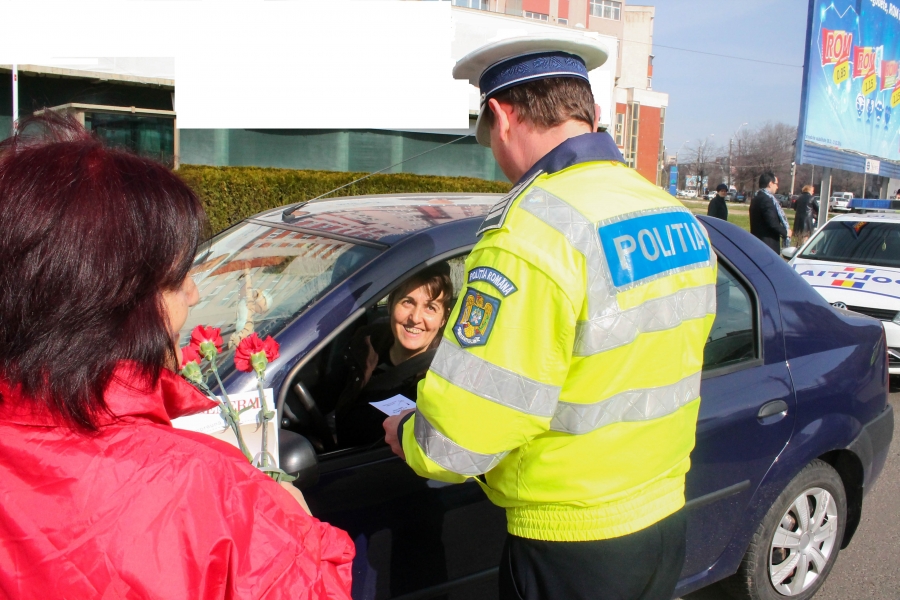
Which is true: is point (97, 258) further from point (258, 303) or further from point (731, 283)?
point (731, 283)

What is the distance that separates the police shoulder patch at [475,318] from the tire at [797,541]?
6.12ft

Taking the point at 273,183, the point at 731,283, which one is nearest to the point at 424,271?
the point at 731,283

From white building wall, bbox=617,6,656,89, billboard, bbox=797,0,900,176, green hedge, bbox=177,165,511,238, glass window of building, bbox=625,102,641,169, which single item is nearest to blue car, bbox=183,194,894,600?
green hedge, bbox=177,165,511,238

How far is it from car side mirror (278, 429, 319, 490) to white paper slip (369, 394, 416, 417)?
0.37 metres

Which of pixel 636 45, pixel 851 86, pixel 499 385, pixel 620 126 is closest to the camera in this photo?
pixel 499 385

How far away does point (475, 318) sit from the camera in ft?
4.33

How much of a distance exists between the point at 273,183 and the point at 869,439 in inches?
375

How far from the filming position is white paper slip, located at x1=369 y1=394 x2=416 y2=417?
1.94 meters

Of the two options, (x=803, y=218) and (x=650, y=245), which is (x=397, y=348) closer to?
(x=650, y=245)

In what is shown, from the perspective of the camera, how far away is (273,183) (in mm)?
10977

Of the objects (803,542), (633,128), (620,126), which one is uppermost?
(633,128)

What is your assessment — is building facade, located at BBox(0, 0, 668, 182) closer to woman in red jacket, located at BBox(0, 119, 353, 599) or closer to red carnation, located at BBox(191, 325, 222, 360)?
red carnation, located at BBox(191, 325, 222, 360)

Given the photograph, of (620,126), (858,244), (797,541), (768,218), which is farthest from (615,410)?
(620,126)

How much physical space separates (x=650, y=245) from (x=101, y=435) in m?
1.03
